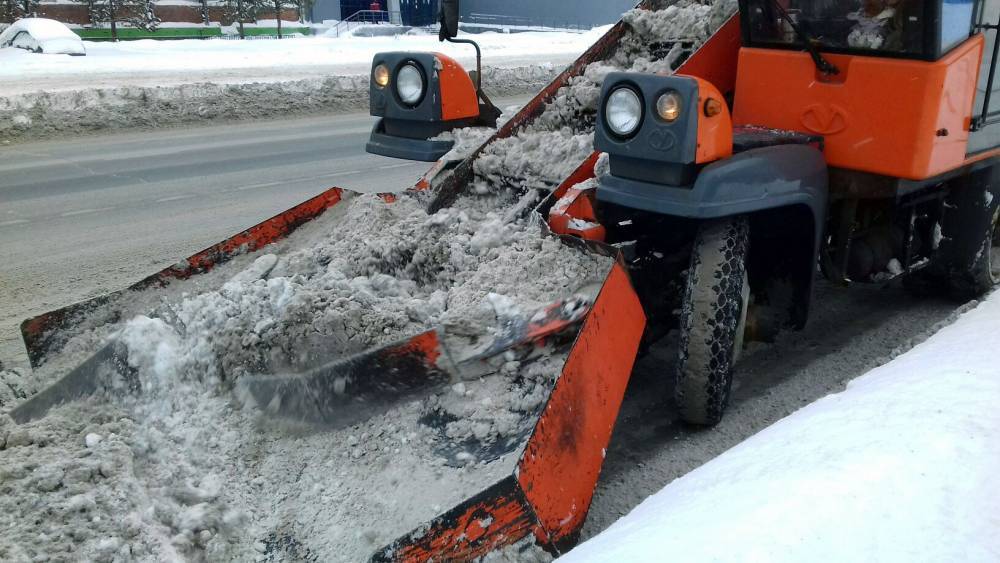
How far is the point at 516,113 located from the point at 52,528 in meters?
2.93

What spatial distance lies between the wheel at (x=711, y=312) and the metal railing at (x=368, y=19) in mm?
33141

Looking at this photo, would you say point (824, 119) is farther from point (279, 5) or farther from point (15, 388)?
point (279, 5)

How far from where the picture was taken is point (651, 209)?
2959 mm

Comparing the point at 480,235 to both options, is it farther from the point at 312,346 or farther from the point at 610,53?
the point at 610,53

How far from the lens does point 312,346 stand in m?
2.84

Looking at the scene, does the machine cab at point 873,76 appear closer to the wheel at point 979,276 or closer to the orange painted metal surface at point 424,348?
the wheel at point 979,276

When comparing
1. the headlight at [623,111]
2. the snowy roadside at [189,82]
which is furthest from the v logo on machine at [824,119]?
the snowy roadside at [189,82]

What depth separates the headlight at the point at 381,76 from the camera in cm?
434

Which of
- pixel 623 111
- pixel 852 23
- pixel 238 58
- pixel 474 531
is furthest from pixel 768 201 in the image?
pixel 238 58

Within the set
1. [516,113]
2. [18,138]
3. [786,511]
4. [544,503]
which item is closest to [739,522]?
[786,511]

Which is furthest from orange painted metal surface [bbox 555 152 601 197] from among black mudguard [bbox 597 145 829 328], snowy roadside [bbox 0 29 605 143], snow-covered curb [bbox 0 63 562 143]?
snowy roadside [bbox 0 29 605 143]

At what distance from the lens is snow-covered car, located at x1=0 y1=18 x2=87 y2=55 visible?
1875 cm

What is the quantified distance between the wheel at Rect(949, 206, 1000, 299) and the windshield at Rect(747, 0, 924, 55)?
5.35 ft

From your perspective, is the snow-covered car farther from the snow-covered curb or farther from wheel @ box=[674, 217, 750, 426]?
wheel @ box=[674, 217, 750, 426]
